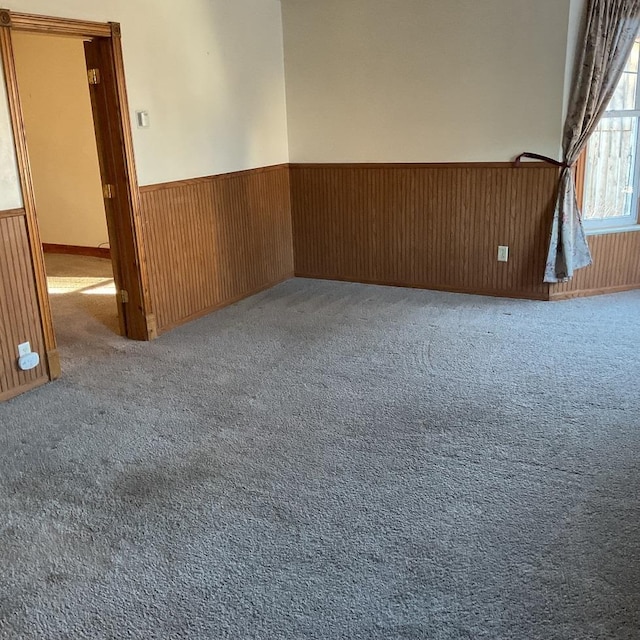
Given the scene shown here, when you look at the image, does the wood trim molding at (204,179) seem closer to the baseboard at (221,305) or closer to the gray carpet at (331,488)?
the baseboard at (221,305)

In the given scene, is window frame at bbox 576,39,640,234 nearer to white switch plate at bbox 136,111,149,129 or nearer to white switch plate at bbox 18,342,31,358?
white switch plate at bbox 136,111,149,129

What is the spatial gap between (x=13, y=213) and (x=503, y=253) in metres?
3.35

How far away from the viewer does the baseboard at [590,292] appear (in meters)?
4.87

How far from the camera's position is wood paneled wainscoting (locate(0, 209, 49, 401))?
11.1 feet

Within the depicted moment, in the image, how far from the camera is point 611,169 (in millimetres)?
4828

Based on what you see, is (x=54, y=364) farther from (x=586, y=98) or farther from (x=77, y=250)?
(x=586, y=98)

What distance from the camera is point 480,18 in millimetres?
4586

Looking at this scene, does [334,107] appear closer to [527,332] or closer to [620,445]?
[527,332]

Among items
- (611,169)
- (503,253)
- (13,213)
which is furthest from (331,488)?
(611,169)

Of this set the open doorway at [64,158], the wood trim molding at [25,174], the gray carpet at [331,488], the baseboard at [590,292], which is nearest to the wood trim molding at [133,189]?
the gray carpet at [331,488]

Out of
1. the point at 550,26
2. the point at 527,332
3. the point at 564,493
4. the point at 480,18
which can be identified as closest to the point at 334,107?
the point at 480,18

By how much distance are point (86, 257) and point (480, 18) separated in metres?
4.51

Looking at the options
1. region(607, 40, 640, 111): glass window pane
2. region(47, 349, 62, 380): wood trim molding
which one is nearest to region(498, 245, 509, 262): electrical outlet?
region(607, 40, 640, 111): glass window pane

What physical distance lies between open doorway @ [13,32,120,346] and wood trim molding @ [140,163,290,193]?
167 cm
